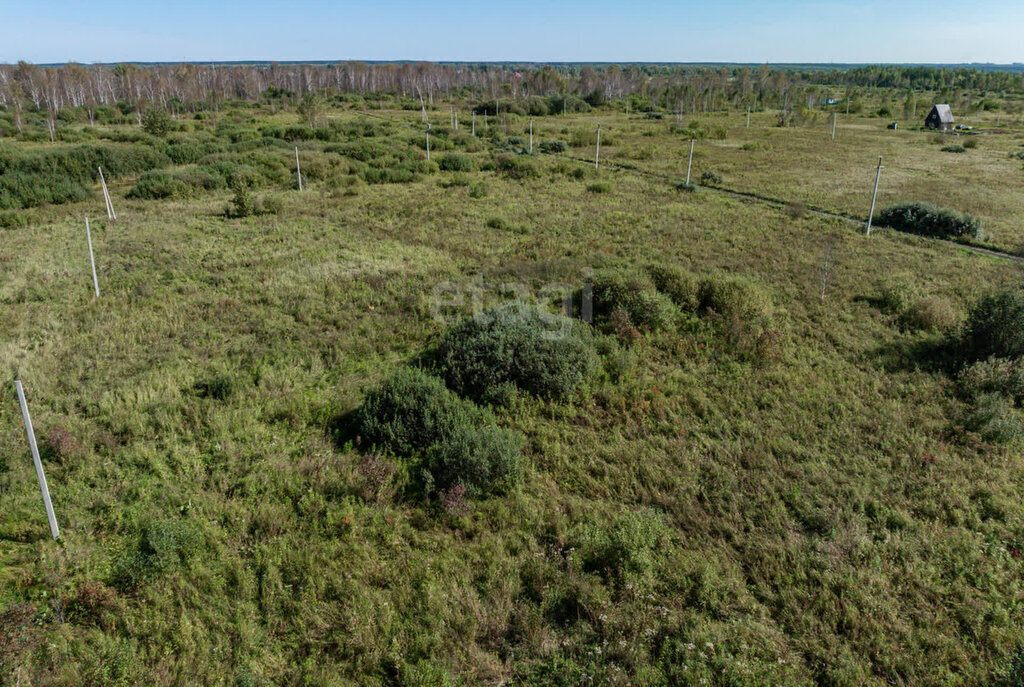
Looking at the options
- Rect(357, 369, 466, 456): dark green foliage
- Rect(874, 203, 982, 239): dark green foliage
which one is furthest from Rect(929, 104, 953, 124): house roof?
Rect(357, 369, 466, 456): dark green foliage

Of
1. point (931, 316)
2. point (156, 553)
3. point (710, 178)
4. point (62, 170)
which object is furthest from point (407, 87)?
point (156, 553)

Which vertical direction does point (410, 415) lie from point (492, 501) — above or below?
above

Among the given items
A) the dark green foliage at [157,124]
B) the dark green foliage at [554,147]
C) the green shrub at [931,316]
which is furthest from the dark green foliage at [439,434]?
the dark green foliage at [157,124]

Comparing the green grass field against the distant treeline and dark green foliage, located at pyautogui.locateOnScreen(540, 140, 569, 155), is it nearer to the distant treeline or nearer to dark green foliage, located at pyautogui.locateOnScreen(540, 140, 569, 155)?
dark green foliage, located at pyautogui.locateOnScreen(540, 140, 569, 155)

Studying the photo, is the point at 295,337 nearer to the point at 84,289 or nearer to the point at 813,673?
the point at 84,289

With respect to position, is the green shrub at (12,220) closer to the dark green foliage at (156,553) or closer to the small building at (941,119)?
the dark green foliage at (156,553)

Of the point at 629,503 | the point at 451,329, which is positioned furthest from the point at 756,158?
the point at 629,503

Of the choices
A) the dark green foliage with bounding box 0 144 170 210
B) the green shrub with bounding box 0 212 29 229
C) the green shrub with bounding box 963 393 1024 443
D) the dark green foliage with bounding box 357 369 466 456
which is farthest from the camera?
the dark green foliage with bounding box 0 144 170 210

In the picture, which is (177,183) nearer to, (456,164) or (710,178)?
(456,164)
